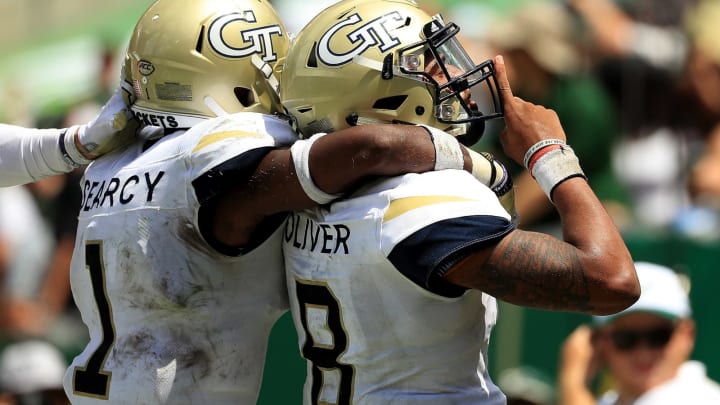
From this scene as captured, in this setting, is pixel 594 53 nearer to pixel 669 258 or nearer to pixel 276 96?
pixel 669 258

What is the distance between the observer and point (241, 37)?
4.12m

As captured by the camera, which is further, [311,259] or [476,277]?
[311,259]

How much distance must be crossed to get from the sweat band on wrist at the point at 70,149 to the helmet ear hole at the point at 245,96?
A: 1.98 feet

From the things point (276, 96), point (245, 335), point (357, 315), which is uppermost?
point (276, 96)

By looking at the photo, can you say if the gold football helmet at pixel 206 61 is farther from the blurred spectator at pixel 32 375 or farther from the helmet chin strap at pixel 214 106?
the blurred spectator at pixel 32 375

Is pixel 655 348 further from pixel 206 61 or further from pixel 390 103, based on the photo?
pixel 206 61

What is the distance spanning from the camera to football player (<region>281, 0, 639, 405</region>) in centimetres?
345

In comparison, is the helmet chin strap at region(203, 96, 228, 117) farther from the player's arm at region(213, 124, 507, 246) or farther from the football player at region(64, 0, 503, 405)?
the player's arm at region(213, 124, 507, 246)

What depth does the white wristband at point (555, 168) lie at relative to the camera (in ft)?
11.9

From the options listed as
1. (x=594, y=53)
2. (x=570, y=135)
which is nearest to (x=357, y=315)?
(x=570, y=135)

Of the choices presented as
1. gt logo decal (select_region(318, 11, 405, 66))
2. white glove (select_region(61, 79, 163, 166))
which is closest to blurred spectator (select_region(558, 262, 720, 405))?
gt logo decal (select_region(318, 11, 405, 66))

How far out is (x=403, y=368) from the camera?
3680mm

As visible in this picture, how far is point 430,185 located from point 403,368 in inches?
20.7

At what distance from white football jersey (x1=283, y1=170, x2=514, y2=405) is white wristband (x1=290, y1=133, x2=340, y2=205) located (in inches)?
2.3
